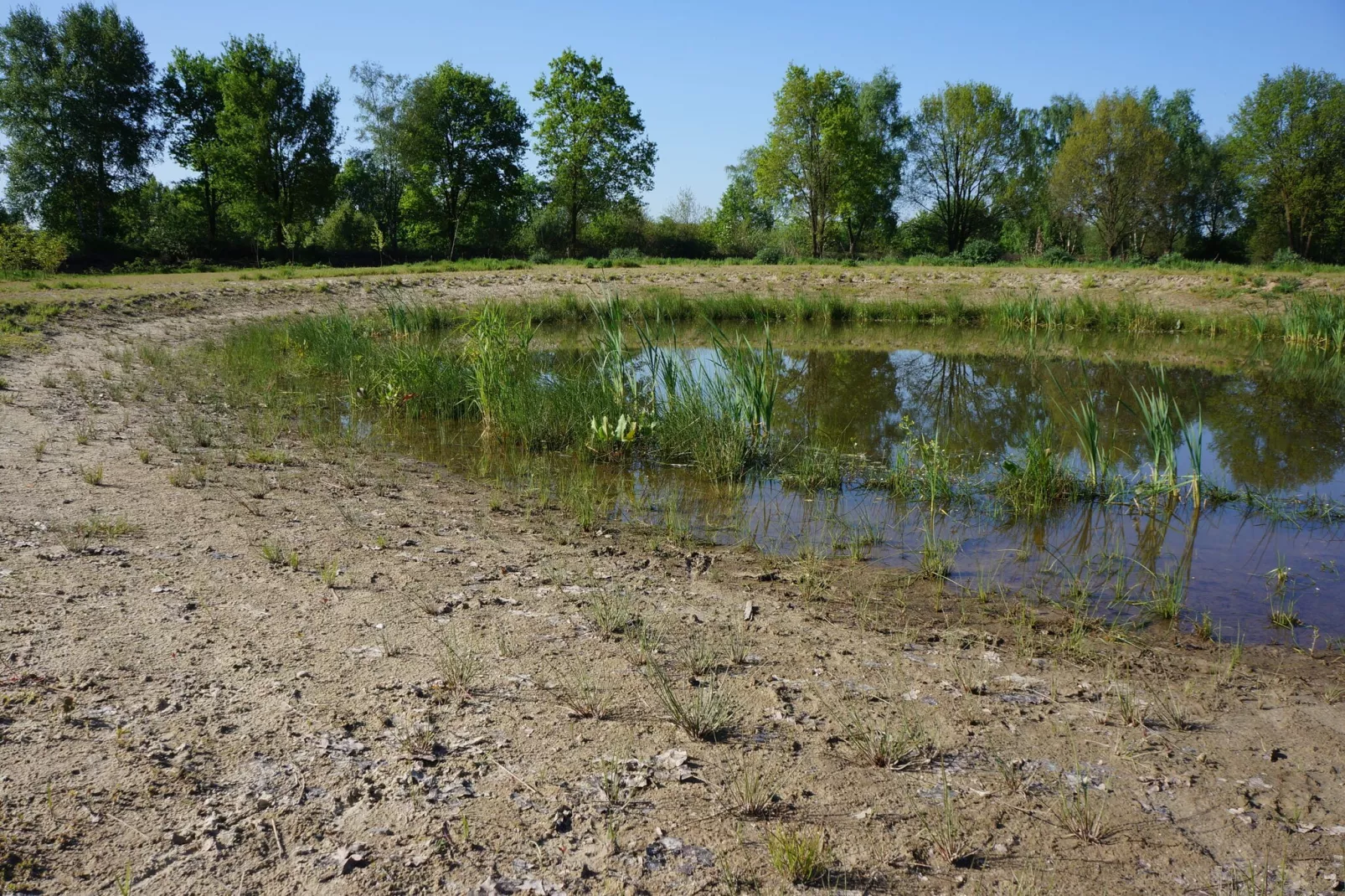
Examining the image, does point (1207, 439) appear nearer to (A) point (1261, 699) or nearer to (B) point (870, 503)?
(B) point (870, 503)

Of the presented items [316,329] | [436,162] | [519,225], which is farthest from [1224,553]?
[519,225]

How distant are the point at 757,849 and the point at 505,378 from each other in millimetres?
6786

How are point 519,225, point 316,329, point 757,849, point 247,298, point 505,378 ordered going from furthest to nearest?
point 519,225 → point 247,298 → point 316,329 → point 505,378 → point 757,849

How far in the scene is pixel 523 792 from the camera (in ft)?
9.00

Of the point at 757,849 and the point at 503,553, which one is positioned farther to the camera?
the point at 503,553

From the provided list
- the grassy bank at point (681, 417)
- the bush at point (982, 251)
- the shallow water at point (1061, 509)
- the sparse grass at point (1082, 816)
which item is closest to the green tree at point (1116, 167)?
the bush at point (982, 251)

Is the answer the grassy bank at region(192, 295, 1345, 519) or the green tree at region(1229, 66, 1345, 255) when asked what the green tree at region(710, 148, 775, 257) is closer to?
the green tree at region(1229, 66, 1345, 255)

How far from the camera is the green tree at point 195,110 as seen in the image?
135 ft

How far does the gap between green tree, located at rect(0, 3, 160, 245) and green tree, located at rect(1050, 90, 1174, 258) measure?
45568mm

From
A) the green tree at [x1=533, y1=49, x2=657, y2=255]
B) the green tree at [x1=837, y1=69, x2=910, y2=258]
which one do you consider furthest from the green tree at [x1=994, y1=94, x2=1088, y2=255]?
the green tree at [x1=533, y1=49, x2=657, y2=255]

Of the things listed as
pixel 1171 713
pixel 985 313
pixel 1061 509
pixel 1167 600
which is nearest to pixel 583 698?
pixel 1171 713

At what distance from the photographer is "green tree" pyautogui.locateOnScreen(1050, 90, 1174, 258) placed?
4462 centimetres

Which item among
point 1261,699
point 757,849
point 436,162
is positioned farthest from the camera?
point 436,162

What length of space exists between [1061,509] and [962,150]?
180ft
